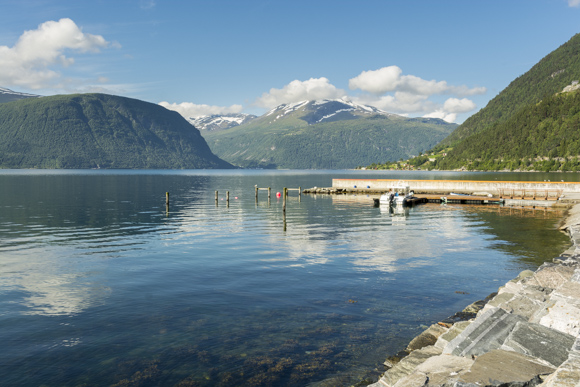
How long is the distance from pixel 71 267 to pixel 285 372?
21.0 meters

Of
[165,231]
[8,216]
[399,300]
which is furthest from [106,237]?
[399,300]

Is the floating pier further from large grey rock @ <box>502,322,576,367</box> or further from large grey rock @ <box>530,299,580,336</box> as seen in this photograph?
large grey rock @ <box>502,322,576,367</box>

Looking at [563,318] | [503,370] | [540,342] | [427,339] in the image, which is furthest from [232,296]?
[503,370]

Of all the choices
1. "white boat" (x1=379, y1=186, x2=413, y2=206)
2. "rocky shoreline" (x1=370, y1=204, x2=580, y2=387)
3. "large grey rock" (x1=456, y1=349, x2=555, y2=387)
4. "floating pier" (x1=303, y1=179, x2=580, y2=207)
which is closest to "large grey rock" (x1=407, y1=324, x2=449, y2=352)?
"rocky shoreline" (x1=370, y1=204, x2=580, y2=387)

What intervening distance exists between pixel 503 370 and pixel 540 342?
2.01 meters

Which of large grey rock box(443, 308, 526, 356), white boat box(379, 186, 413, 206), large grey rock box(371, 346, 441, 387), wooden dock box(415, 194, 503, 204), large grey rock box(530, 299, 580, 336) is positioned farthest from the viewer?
wooden dock box(415, 194, 503, 204)

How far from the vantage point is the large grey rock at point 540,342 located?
10.1 meters

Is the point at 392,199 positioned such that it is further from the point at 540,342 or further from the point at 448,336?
the point at 540,342

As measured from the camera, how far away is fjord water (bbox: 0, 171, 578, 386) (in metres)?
14.8

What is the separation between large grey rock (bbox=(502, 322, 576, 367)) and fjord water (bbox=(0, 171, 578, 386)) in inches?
200

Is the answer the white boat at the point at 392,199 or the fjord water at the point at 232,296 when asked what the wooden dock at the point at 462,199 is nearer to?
the white boat at the point at 392,199

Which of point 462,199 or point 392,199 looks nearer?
point 392,199

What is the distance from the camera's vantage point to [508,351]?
10.4 m

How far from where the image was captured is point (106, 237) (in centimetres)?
4309
